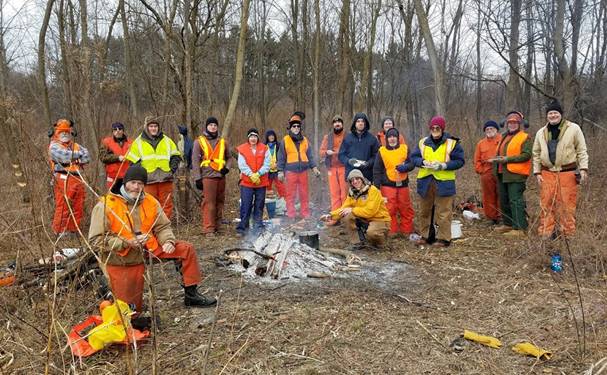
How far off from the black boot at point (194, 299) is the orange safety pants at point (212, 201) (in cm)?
301

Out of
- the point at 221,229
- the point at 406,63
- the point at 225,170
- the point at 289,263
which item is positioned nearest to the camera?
the point at 289,263

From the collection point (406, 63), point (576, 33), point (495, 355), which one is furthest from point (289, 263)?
point (406, 63)

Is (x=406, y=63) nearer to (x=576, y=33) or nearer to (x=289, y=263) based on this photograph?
(x=576, y=33)

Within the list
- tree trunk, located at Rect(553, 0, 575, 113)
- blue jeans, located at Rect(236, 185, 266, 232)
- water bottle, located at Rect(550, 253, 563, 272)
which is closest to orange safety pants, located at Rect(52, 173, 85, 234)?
blue jeans, located at Rect(236, 185, 266, 232)

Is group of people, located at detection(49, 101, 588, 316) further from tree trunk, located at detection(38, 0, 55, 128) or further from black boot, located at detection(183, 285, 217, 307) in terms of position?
tree trunk, located at detection(38, 0, 55, 128)

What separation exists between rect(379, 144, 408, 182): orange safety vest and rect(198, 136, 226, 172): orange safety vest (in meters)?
2.63

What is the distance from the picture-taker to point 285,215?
880cm

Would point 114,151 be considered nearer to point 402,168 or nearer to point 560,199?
point 402,168

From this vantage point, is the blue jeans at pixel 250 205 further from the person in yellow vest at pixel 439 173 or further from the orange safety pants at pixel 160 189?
the person in yellow vest at pixel 439 173

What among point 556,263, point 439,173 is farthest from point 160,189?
point 556,263

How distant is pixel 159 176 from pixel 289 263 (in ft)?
8.88

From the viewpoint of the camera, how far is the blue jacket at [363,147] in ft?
24.4

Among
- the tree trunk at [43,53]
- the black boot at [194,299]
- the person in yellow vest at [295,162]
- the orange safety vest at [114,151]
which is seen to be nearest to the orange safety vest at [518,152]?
the person in yellow vest at [295,162]

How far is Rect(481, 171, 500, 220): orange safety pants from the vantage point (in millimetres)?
7723
